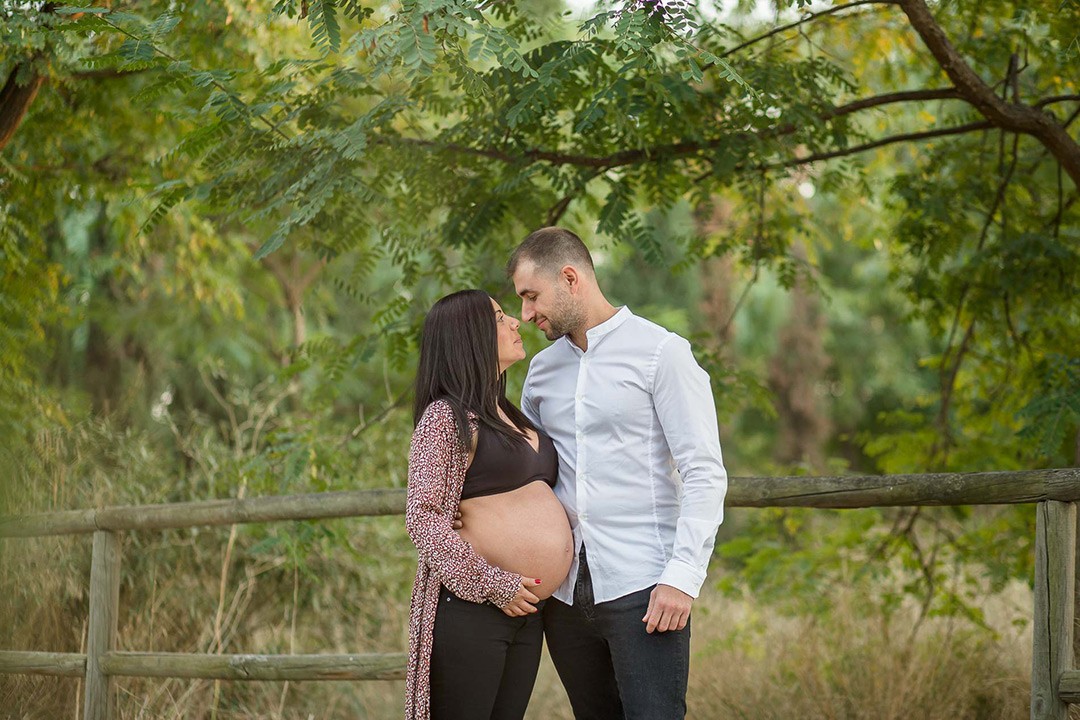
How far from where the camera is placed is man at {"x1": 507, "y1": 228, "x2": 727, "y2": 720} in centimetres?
284

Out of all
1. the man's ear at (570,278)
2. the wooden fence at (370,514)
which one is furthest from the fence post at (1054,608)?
the man's ear at (570,278)

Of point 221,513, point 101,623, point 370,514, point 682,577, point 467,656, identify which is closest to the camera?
point 682,577

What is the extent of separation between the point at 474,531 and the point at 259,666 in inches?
72.3

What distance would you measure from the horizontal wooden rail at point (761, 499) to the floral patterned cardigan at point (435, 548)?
1035 millimetres

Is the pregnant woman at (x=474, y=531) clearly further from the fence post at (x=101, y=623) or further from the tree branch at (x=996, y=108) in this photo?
the tree branch at (x=996, y=108)

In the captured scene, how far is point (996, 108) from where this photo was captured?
4500 millimetres

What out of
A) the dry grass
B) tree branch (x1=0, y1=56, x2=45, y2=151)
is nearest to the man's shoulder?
the dry grass

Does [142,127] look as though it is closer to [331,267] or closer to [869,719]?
[331,267]

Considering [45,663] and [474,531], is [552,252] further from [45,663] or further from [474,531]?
[45,663]

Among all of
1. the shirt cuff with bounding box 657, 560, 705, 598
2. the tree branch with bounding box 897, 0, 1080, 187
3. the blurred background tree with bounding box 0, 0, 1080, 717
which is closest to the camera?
the shirt cuff with bounding box 657, 560, 705, 598

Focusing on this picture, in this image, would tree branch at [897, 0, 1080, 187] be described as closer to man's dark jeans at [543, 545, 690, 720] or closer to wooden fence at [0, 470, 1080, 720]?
wooden fence at [0, 470, 1080, 720]

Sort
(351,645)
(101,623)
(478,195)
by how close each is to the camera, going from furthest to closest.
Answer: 1. (351,645)
2. (478,195)
3. (101,623)

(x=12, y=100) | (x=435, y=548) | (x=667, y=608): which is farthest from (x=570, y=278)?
(x=12, y=100)

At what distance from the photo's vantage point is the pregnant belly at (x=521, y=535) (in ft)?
9.62
